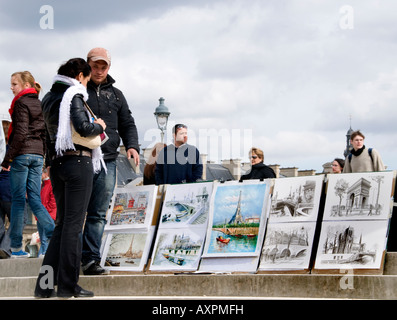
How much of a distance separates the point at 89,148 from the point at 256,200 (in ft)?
6.16

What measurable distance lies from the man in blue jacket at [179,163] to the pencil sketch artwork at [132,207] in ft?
4.48

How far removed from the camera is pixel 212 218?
24.1ft

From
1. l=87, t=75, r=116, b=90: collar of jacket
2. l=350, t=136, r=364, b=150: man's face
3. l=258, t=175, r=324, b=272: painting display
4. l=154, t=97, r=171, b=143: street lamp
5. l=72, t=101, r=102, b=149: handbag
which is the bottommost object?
l=258, t=175, r=324, b=272: painting display

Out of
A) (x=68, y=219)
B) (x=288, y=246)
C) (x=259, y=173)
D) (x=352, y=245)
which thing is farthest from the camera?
(x=259, y=173)

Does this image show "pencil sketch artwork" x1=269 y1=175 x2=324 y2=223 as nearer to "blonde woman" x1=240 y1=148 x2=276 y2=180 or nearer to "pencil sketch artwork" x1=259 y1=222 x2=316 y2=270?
"pencil sketch artwork" x1=259 y1=222 x2=316 y2=270

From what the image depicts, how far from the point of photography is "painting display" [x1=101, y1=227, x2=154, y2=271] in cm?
757

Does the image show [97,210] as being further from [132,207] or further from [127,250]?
[132,207]

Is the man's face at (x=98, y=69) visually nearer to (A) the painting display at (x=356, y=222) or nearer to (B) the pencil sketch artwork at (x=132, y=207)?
(B) the pencil sketch artwork at (x=132, y=207)

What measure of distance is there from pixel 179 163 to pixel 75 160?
3541 millimetres

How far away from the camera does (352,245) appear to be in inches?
255

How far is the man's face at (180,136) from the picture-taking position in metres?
9.52

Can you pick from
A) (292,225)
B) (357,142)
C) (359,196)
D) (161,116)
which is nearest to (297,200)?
(292,225)

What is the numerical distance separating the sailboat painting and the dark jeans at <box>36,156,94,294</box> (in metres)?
1.68

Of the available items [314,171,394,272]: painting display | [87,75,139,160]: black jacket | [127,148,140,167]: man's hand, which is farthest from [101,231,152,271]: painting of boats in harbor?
[314,171,394,272]: painting display
